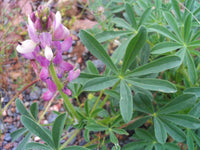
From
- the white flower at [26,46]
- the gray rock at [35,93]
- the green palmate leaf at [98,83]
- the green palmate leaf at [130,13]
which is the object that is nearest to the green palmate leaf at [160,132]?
the green palmate leaf at [98,83]

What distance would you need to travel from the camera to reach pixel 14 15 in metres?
A: 2.42

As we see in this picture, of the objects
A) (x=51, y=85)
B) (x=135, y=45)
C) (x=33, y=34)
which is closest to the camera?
(x=33, y=34)

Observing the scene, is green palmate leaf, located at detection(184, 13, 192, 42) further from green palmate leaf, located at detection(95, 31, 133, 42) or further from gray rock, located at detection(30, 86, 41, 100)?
gray rock, located at detection(30, 86, 41, 100)

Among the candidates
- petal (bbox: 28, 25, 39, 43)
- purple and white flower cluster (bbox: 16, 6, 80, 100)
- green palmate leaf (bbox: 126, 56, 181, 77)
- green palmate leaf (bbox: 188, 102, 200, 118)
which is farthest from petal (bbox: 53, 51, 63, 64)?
green palmate leaf (bbox: 188, 102, 200, 118)

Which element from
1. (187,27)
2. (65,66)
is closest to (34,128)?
(65,66)

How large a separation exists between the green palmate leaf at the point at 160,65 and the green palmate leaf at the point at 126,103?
10 cm

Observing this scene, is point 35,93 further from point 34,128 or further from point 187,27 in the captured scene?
point 187,27

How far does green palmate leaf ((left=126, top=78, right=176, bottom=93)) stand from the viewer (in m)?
1.22

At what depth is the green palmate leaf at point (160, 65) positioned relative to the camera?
3.98 feet

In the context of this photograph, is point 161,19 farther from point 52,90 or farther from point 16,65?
point 16,65

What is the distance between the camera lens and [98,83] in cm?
127

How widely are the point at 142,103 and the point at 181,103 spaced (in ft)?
0.78

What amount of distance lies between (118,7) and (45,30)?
1165 millimetres

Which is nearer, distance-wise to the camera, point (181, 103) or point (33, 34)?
point (33, 34)
